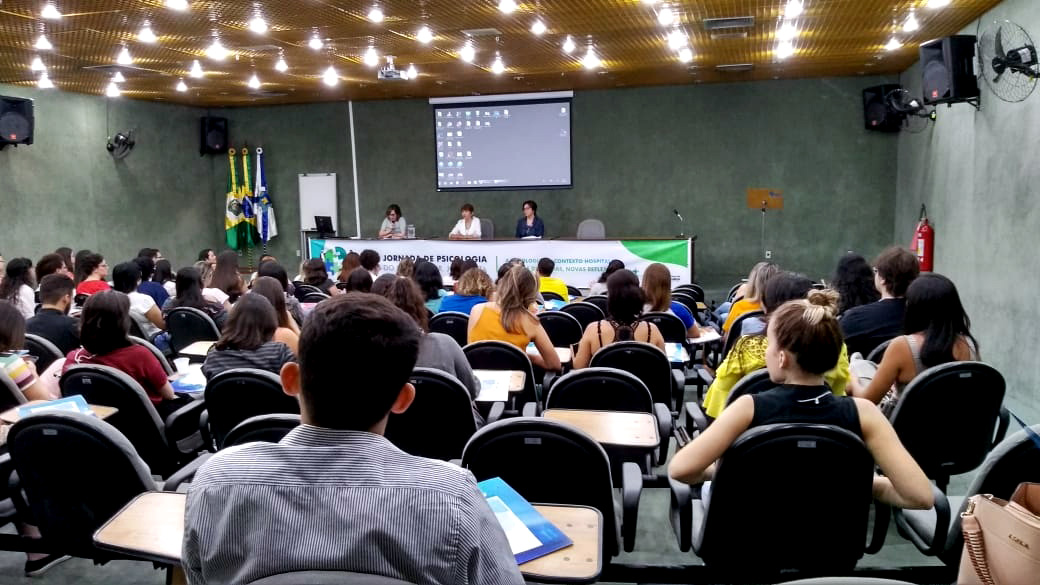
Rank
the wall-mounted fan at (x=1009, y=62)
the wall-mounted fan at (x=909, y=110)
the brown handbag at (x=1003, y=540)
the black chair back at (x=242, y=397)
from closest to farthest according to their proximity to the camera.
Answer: the brown handbag at (x=1003, y=540) → the black chair back at (x=242, y=397) → the wall-mounted fan at (x=1009, y=62) → the wall-mounted fan at (x=909, y=110)

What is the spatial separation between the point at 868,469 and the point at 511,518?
1051mm

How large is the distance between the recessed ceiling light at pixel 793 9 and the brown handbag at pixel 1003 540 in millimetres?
6077

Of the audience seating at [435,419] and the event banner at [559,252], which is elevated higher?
the event banner at [559,252]

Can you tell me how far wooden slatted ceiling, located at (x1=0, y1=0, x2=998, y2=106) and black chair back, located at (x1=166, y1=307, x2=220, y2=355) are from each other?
2824mm

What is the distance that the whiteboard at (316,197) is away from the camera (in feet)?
46.1

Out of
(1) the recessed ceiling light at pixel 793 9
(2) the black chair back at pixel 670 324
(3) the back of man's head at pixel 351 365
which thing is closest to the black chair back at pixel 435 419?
(3) the back of man's head at pixel 351 365

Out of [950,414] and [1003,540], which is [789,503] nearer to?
[1003,540]

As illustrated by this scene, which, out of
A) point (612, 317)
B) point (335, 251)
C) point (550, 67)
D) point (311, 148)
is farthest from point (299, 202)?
point (612, 317)

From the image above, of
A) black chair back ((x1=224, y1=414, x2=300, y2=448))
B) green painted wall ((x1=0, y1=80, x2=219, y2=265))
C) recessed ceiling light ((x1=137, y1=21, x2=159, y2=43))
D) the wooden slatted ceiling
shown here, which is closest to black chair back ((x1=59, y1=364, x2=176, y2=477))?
black chair back ((x1=224, y1=414, x2=300, y2=448))

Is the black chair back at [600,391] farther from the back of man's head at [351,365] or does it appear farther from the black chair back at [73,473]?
the back of man's head at [351,365]

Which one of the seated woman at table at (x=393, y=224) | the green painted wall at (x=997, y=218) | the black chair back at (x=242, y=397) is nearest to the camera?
the black chair back at (x=242, y=397)

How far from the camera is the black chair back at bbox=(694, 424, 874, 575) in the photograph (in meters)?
2.16

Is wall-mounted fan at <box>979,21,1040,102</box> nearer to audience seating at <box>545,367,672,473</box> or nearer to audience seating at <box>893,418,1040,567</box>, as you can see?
audience seating at <box>545,367,672,473</box>

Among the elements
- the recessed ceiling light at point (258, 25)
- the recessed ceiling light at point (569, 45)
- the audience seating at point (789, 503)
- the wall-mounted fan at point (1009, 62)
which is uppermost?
the recessed ceiling light at point (569, 45)
